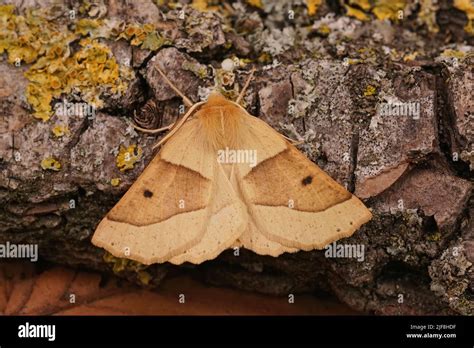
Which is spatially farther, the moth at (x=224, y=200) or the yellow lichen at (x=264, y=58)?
the yellow lichen at (x=264, y=58)

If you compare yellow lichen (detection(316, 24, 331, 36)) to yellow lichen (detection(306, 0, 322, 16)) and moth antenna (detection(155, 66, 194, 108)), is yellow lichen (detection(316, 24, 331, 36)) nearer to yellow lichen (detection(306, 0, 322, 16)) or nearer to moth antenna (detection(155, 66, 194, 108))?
yellow lichen (detection(306, 0, 322, 16))

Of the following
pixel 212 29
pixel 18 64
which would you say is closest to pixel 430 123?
pixel 212 29

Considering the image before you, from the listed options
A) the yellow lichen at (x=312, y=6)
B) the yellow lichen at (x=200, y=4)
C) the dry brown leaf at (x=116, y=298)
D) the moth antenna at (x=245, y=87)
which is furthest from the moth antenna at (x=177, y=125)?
the yellow lichen at (x=312, y=6)

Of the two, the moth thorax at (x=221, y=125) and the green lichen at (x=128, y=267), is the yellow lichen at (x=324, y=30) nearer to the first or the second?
the moth thorax at (x=221, y=125)

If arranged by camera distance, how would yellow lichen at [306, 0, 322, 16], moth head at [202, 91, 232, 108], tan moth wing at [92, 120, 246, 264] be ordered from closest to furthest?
tan moth wing at [92, 120, 246, 264], moth head at [202, 91, 232, 108], yellow lichen at [306, 0, 322, 16]

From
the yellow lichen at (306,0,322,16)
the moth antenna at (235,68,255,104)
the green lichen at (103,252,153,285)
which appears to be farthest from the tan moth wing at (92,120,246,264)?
the yellow lichen at (306,0,322,16)

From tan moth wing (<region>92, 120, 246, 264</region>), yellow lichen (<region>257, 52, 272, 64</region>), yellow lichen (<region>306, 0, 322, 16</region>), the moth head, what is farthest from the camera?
yellow lichen (<region>306, 0, 322, 16</region>)

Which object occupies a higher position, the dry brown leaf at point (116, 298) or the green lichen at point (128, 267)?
the green lichen at point (128, 267)
